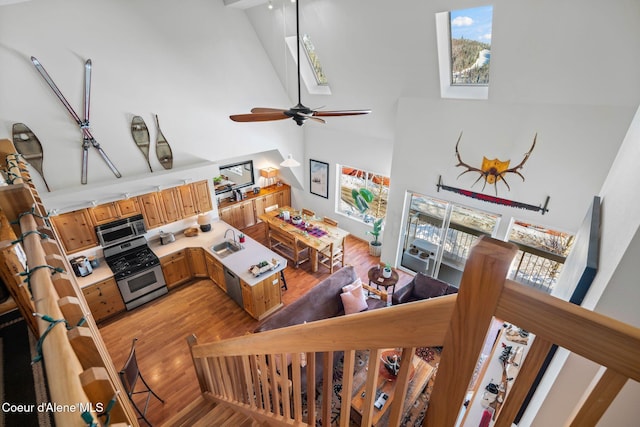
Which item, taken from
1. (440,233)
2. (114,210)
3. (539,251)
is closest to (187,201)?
(114,210)

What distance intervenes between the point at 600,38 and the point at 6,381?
5095mm

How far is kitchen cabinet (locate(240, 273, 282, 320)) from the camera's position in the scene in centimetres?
502

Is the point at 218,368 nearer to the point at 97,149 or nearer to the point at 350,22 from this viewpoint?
the point at 97,149

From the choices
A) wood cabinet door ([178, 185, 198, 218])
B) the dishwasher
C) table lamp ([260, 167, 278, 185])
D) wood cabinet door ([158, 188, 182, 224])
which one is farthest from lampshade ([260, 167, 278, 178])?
the dishwasher

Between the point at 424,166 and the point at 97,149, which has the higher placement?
the point at 97,149

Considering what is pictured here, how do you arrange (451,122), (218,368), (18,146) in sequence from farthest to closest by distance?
(451,122) < (18,146) < (218,368)

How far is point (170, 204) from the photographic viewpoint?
5.96m

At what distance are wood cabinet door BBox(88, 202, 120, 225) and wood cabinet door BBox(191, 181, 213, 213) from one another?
1.46 m

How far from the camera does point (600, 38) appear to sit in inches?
115

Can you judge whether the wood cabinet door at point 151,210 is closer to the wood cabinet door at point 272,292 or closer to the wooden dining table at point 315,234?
the wooden dining table at point 315,234

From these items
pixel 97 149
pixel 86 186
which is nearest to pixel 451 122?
pixel 97 149

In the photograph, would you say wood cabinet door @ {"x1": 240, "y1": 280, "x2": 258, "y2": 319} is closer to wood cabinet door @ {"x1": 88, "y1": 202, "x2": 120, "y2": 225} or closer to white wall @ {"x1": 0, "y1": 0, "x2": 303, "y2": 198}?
wood cabinet door @ {"x1": 88, "y1": 202, "x2": 120, "y2": 225}

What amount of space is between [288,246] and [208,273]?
186 centimetres

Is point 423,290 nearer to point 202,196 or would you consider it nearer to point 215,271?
point 215,271
